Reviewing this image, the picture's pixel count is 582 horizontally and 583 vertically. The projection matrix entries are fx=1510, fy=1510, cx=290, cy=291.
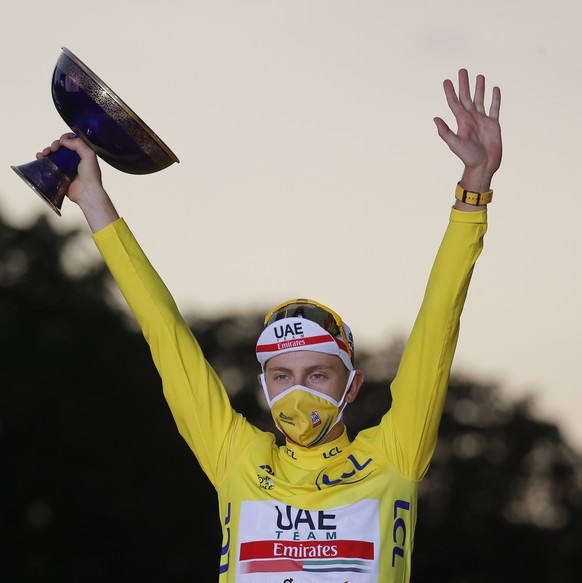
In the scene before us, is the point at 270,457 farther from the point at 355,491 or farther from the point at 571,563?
the point at 571,563

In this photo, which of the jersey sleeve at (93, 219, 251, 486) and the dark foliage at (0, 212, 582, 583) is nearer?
the jersey sleeve at (93, 219, 251, 486)

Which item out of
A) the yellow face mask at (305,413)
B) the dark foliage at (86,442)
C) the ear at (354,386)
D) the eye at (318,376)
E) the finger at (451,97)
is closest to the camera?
the finger at (451,97)

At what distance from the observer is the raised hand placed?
6348mm

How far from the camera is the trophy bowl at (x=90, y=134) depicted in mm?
6805

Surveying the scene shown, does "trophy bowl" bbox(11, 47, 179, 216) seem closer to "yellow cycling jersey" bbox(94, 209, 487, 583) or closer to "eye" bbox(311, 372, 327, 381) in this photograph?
"yellow cycling jersey" bbox(94, 209, 487, 583)

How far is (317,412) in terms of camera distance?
6.62 metres

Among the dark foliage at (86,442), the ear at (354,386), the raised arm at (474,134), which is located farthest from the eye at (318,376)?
the dark foliage at (86,442)

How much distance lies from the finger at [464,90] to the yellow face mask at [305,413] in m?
1.41

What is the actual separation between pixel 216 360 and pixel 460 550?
10.6 metres

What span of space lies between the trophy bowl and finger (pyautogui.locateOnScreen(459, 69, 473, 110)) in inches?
54.3

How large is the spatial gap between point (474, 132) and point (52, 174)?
6.39 feet

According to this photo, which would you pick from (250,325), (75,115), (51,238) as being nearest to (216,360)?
(250,325)

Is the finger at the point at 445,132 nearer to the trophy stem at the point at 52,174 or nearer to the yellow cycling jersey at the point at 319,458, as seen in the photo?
the yellow cycling jersey at the point at 319,458

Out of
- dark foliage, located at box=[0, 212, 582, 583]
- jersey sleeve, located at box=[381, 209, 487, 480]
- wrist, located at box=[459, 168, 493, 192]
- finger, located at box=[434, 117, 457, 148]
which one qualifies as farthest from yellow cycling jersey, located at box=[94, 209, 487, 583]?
dark foliage, located at box=[0, 212, 582, 583]
